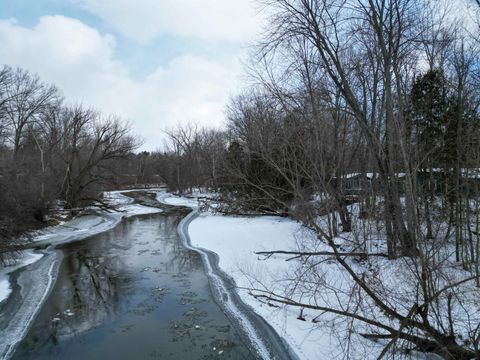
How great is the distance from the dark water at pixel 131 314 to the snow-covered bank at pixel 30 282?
0.78ft

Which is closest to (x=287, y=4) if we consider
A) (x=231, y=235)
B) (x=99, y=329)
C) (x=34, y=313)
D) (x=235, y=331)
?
(x=235, y=331)

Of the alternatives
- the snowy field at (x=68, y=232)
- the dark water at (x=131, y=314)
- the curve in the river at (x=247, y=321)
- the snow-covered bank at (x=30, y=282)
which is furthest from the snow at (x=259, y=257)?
the snowy field at (x=68, y=232)

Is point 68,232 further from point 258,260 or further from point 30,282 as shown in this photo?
point 258,260

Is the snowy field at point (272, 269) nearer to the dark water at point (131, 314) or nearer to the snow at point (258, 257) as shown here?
the snow at point (258, 257)

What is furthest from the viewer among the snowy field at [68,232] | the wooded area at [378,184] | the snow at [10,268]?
the snowy field at [68,232]

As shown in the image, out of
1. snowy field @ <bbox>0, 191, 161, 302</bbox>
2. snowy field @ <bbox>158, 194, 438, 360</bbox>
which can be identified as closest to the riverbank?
snowy field @ <bbox>158, 194, 438, 360</bbox>

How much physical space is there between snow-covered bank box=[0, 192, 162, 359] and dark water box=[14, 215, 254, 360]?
0.78 feet

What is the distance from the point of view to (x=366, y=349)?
5742mm

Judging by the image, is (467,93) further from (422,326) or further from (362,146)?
(422,326)

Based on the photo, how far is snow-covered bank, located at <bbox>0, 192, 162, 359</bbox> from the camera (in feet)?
24.6

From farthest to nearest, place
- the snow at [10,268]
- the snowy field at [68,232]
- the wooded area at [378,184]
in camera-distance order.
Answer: the snowy field at [68,232]
the snow at [10,268]
the wooded area at [378,184]

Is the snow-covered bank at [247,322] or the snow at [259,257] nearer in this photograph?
the snow-covered bank at [247,322]

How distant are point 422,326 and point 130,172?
80.7 metres

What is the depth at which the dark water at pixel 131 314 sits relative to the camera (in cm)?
656
